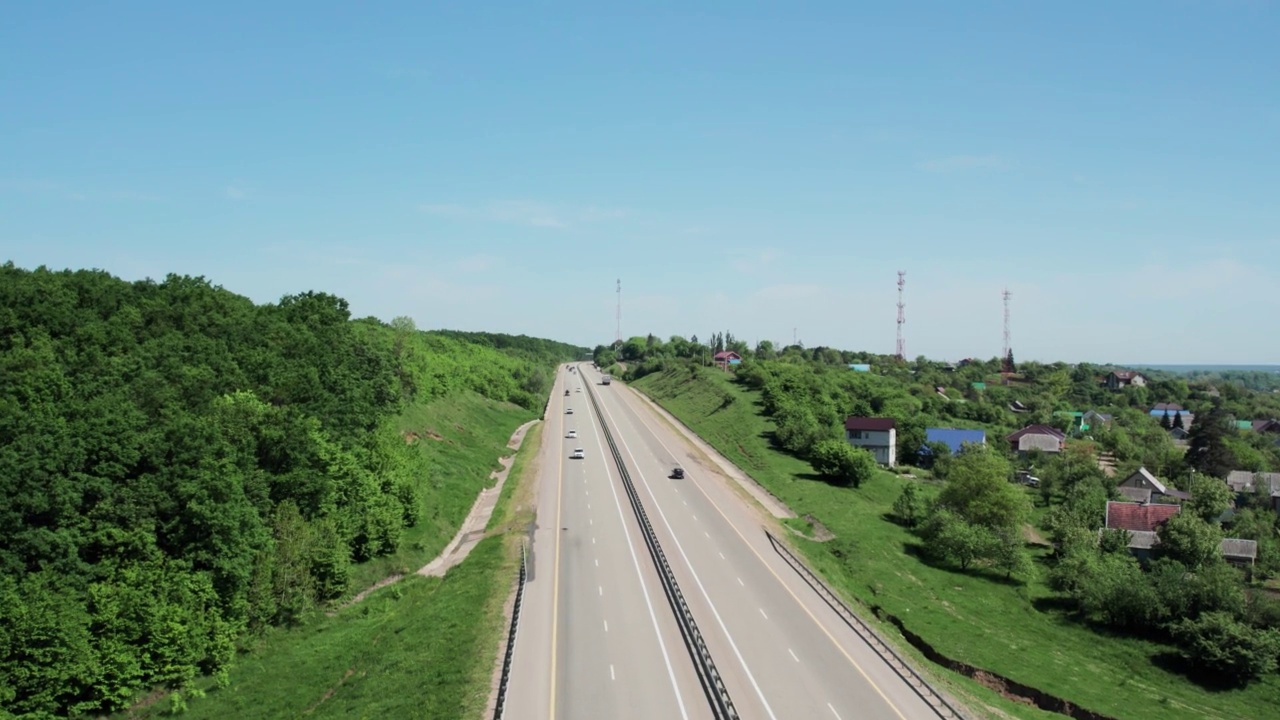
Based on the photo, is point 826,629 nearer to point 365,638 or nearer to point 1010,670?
Answer: point 1010,670

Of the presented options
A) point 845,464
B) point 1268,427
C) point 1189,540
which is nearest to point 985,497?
point 845,464

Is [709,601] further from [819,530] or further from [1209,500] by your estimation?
[1209,500]

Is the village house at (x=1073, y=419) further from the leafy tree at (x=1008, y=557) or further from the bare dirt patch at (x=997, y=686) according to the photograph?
the bare dirt patch at (x=997, y=686)

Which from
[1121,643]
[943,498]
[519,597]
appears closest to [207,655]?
[519,597]

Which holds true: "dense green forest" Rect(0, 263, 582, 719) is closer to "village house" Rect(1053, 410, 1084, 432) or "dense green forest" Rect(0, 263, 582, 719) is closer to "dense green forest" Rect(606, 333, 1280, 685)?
"dense green forest" Rect(606, 333, 1280, 685)

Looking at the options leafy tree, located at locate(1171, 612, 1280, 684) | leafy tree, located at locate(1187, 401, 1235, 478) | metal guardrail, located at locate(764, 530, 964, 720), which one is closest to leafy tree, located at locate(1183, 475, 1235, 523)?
leafy tree, located at locate(1187, 401, 1235, 478)

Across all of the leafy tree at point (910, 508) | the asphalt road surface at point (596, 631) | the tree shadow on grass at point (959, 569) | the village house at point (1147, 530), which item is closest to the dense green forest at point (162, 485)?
the asphalt road surface at point (596, 631)

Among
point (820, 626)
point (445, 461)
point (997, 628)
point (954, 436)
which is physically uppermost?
point (445, 461)
